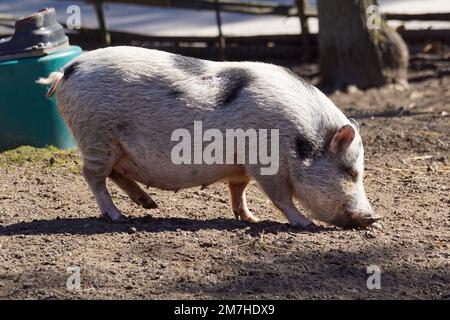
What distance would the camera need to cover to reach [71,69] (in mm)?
6074

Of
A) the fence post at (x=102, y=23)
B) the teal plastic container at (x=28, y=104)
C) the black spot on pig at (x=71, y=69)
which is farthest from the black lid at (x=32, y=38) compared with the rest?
the fence post at (x=102, y=23)

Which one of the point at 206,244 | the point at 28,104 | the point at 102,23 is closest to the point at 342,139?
the point at 206,244

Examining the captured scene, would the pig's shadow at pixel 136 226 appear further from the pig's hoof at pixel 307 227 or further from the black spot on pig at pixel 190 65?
the black spot on pig at pixel 190 65

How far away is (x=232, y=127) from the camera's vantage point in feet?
19.2

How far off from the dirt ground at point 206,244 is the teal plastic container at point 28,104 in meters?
0.14

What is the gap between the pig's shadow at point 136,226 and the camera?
587 cm

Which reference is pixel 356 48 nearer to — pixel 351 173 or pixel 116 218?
pixel 351 173

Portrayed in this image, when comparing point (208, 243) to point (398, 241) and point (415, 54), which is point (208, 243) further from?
point (415, 54)

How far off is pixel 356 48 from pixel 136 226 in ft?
16.5

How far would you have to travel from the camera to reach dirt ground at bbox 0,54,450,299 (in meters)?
4.97

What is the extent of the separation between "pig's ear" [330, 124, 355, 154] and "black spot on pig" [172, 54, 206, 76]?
895 mm

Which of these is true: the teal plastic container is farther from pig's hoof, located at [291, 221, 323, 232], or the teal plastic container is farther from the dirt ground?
pig's hoof, located at [291, 221, 323, 232]

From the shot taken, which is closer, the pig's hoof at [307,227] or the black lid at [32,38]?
the pig's hoof at [307,227]

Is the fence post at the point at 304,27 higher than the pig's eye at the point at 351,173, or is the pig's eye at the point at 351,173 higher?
the pig's eye at the point at 351,173
